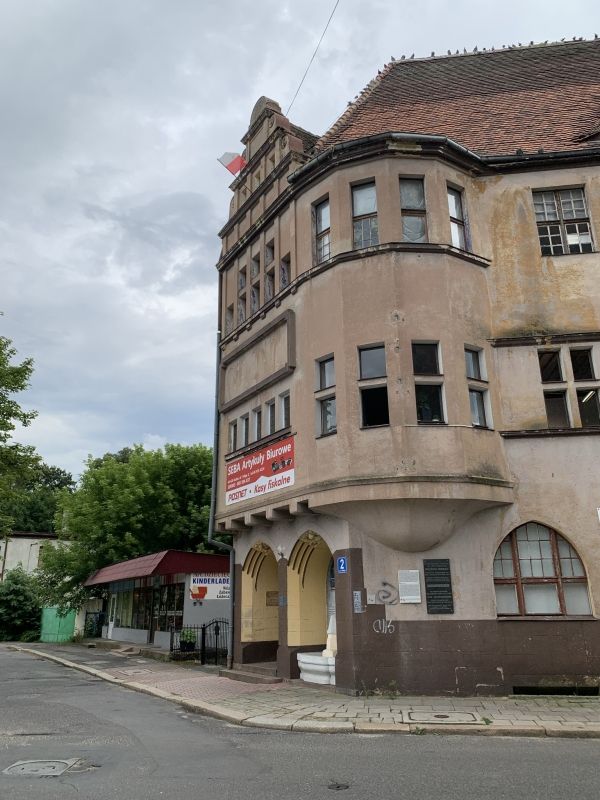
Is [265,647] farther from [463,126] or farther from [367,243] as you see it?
[463,126]

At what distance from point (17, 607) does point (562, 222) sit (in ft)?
142

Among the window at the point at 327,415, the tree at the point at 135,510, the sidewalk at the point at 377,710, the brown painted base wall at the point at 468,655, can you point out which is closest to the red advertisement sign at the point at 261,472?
the window at the point at 327,415

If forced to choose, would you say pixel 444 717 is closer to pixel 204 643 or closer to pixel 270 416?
pixel 270 416

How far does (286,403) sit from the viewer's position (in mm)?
17203

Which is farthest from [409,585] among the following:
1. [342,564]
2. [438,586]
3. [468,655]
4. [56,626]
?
[56,626]

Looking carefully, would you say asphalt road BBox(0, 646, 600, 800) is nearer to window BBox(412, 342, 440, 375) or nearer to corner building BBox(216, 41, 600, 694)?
corner building BBox(216, 41, 600, 694)

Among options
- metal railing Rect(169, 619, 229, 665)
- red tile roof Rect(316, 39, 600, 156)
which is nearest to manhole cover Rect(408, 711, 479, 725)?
metal railing Rect(169, 619, 229, 665)

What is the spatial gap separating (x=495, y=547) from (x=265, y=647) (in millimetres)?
7983

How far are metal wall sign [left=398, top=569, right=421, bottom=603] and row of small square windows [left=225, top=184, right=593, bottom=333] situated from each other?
7.29 metres

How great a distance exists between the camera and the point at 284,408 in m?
17.2

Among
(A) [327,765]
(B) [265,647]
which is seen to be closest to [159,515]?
(B) [265,647]

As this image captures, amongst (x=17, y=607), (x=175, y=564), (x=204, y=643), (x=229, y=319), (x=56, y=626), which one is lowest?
(x=204, y=643)

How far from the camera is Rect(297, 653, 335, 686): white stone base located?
13.9m

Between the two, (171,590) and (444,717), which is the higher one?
(171,590)
